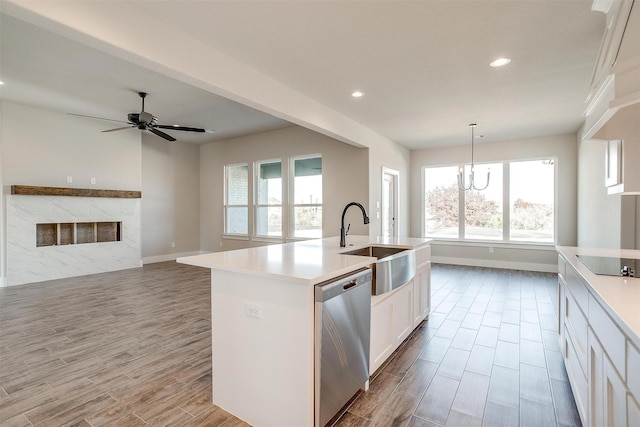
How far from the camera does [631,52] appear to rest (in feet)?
4.25

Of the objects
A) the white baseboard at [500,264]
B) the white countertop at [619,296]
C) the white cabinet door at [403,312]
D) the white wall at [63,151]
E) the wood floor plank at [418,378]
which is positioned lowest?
Result: the wood floor plank at [418,378]

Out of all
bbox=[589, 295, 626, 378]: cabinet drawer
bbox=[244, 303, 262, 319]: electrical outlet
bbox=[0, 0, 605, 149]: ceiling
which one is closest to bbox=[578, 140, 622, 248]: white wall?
bbox=[0, 0, 605, 149]: ceiling

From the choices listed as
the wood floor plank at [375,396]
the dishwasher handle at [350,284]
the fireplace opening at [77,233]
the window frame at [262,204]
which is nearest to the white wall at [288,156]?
the window frame at [262,204]

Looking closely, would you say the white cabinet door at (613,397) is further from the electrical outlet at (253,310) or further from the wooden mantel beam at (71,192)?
the wooden mantel beam at (71,192)

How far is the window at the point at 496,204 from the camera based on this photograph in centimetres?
624

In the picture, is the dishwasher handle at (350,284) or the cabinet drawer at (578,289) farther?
the dishwasher handle at (350,284)

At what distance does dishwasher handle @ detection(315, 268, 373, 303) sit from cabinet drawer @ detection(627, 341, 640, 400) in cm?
115

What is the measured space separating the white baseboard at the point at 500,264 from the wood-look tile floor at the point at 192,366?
6.93 ft

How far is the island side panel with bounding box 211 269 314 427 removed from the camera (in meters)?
1.60

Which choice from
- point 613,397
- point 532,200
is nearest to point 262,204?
point 532,200

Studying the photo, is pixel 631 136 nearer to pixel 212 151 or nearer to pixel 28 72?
pixel 28 72

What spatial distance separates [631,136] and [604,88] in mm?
575

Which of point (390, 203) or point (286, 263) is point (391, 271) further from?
point (390, 203)

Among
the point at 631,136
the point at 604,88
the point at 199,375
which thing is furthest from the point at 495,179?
the point at 199,375
